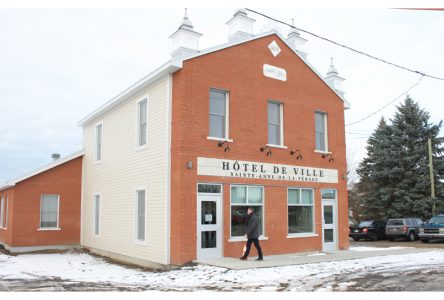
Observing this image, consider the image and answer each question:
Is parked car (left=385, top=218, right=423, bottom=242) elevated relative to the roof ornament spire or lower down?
lower down

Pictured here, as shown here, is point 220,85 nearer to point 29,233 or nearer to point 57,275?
point 57,275

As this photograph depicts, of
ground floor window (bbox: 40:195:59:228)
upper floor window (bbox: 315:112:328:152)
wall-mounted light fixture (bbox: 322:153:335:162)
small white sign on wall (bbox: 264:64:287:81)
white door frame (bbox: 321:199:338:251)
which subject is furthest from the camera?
ground floor window (bbox: 40:195:59:228)

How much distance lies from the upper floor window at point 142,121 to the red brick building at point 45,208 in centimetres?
662

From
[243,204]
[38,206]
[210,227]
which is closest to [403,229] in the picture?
[243,204]

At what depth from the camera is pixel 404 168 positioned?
3669 centimetres

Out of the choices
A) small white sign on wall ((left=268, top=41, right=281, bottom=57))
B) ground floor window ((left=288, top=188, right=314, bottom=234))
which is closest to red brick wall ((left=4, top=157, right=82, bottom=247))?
ground floor window ((left=288, top=188, right=314, bottom=234))

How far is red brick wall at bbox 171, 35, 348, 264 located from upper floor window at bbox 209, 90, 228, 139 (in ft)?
0.81

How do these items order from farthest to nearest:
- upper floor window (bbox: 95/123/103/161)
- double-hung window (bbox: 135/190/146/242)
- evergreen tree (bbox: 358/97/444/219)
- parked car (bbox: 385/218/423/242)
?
evergreen tree (bbox: 358/97/444/219)
parked car (bbox: 385/218/423/242)
upper floor window (bbox: 95/123/103/161)
double-hung window (bbox: 135/190/146/242)

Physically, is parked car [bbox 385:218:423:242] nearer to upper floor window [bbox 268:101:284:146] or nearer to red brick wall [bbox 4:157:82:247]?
upper floor window [bbox 268:101:284:146]

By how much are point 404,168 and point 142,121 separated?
26.3 meters

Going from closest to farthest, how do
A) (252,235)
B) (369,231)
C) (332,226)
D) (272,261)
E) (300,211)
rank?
(272,261)
(252,235)
(300,211)
(332,226)
(369,231)

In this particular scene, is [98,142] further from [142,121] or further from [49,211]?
[142,121]

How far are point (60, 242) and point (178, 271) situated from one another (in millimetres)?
10336

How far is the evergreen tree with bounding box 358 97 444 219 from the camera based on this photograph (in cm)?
3544
